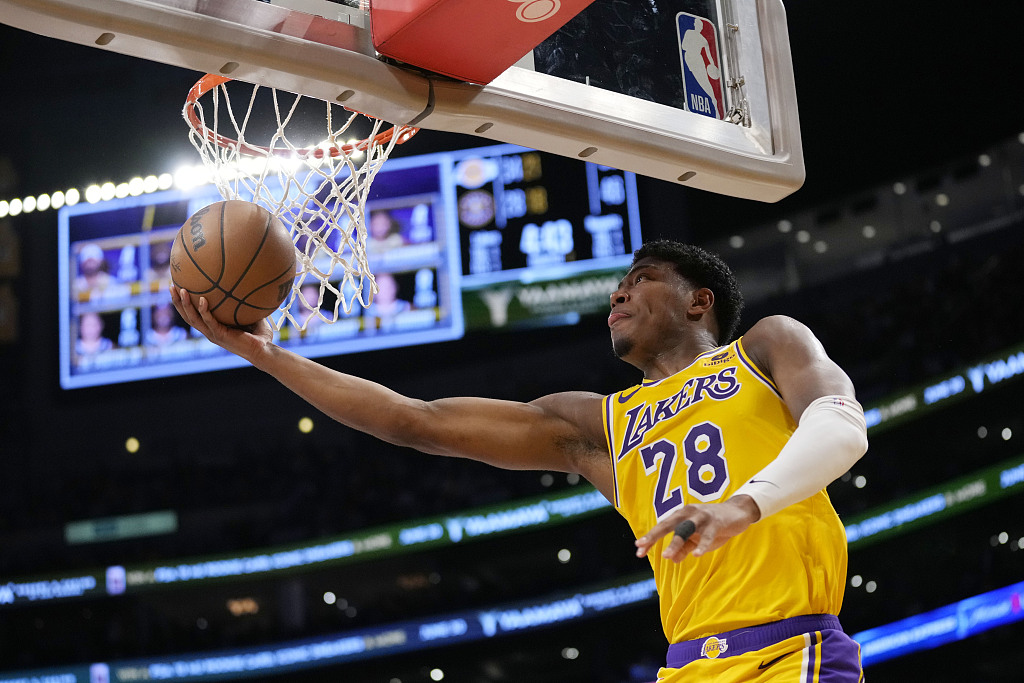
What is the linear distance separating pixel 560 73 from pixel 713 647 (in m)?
1.54

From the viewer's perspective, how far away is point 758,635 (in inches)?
95.6

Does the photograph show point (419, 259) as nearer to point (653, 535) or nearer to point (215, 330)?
point (215, 330)

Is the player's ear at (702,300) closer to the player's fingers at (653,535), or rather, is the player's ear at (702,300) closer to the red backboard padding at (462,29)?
the red backboard padding at (462,29)

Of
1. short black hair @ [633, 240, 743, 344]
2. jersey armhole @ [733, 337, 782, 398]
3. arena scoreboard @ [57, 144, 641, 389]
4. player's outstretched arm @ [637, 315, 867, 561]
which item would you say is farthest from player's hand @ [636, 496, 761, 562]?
arena scoreboard @ [57, 144, 641, 389]

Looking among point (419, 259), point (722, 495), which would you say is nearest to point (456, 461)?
point (419, 259)

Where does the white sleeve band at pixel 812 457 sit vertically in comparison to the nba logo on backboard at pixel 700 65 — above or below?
below

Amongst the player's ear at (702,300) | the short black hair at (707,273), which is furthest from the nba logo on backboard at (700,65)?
the player's ear at (702,300)

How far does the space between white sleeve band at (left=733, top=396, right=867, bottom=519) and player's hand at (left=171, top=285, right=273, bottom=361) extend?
141cm

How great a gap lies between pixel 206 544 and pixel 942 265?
28.2 ft

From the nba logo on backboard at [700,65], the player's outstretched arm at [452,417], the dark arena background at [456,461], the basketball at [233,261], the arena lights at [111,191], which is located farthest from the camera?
the dark arena background at [456,461]

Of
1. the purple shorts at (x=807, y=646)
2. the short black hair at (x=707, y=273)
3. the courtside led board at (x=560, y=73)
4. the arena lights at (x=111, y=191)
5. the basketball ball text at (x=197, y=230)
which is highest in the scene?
the arena lights at (x=111, y=191)

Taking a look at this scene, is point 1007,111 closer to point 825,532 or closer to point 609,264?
point 609,264

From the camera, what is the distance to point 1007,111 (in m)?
12.0

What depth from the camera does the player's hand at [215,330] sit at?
9.52 ft
